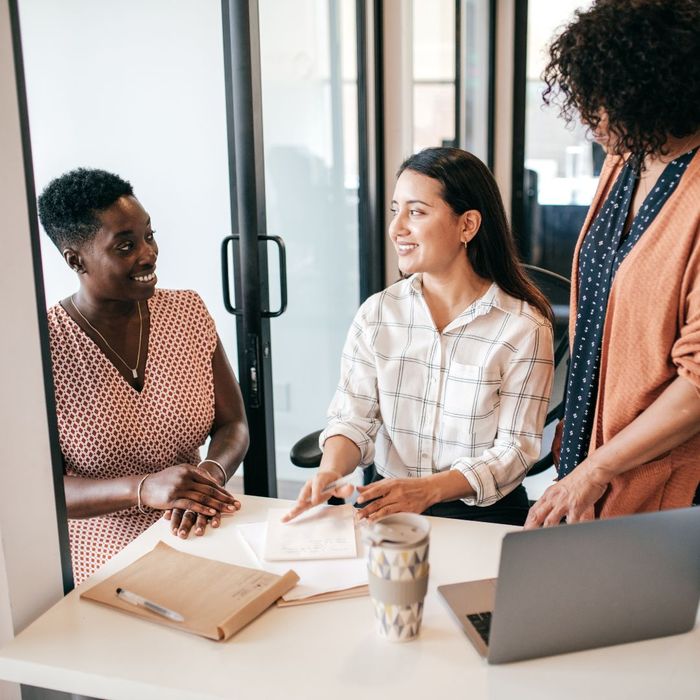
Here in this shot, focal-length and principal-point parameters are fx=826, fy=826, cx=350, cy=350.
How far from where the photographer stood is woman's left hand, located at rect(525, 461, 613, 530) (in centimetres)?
146

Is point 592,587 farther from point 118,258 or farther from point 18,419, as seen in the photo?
point 118,258

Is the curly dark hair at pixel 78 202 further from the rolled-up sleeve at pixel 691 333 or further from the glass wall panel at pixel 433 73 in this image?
the glass wall panel at pixel 433 73

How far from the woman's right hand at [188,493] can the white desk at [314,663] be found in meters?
0.32

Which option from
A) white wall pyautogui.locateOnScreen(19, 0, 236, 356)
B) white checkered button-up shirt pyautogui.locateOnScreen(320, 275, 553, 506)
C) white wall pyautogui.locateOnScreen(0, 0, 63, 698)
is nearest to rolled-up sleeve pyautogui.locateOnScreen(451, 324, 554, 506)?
white checkered button-up shirt pyautogui.locateOnScreen(320, 275, 553, 506)

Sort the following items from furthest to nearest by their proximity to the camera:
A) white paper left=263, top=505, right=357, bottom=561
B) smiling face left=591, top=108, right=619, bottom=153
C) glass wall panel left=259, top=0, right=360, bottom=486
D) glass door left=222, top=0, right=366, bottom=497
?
glass wall panel left=259, top=0, right=360, bottom=486 → glass door left=222, top=0, right=366, bottom=497 → smiling face left=591, top=108, right=619, bottom=153 → white paper left=263, top=505, right=357, bottom=561

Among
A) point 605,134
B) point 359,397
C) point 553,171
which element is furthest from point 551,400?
point 553,171

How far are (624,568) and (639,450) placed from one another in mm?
435

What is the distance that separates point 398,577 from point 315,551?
0.30 metres

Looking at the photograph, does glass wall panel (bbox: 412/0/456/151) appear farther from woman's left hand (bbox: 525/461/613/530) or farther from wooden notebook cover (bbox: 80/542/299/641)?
wooden notebook cover (bbox: 80/542/299/641)

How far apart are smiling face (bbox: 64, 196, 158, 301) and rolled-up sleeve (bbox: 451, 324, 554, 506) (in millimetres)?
782

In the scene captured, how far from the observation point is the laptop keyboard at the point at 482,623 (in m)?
1.08

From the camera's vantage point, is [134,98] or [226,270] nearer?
[226,270]

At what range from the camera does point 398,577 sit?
3.45ft

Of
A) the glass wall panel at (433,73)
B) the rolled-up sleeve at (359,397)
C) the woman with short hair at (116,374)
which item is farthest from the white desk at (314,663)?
the glass wall panel at (433,73)
